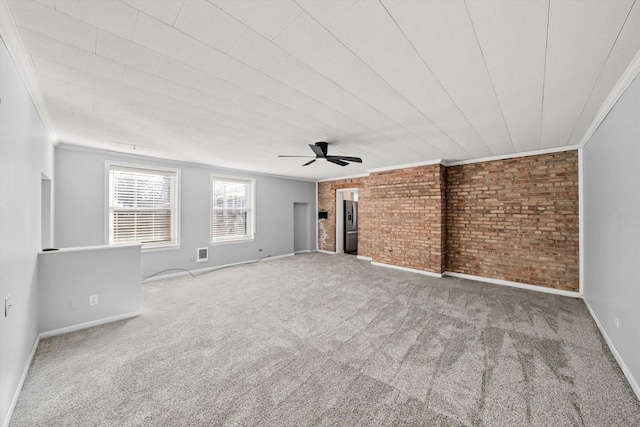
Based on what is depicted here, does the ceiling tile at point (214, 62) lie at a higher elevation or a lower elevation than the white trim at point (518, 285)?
higher

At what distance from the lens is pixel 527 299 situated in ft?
12.9

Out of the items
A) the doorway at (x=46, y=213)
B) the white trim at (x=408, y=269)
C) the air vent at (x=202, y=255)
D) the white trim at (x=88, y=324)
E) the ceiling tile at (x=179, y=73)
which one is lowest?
the white trim at (x=88, y=324)

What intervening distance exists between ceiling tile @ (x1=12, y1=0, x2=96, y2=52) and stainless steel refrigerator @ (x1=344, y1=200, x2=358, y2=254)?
7345mm

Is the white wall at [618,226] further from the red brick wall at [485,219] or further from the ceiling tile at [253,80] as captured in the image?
the ceiling tile at [253,80]

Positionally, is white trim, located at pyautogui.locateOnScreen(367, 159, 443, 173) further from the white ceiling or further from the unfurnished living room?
the white ceiling

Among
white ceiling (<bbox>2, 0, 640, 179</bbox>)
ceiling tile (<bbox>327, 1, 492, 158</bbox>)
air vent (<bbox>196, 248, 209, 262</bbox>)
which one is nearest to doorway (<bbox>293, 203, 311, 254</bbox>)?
air vent (<bbox>196, 248, 209, 262</bbox>)

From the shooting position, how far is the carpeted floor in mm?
1705

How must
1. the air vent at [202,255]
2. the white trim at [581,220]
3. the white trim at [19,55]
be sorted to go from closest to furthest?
the white trim at [19,55], the white trim at [581,220], the air vent at [202,255]

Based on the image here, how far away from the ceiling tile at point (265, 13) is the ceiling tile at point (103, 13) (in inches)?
21.7

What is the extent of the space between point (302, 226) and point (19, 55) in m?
7.13

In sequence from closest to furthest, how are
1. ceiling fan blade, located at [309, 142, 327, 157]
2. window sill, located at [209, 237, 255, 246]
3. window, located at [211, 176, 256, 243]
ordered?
ceiling fan blade, located at [309, 142, 327, 157] → window sill, located at [209, 237, 255, 246] → window, located at [211, 176, 256, 243]

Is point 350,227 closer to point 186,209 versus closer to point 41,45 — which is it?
point 186,209

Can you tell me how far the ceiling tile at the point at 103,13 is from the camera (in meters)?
1.29

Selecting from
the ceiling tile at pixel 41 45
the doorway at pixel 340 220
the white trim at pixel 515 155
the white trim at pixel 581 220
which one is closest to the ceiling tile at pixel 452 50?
the ceiling tile at pixel 41 45
